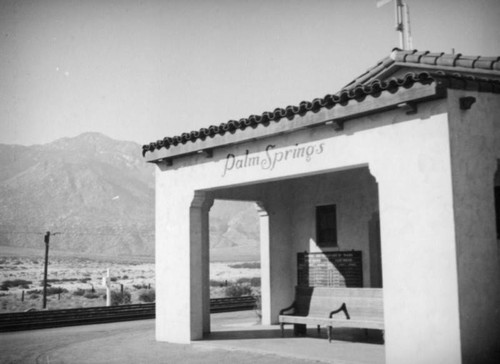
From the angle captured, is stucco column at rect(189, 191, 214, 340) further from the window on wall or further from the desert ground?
the desert ground

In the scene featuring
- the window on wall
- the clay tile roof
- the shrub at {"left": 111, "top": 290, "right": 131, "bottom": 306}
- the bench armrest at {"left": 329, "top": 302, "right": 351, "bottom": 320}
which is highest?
the clay tile roof

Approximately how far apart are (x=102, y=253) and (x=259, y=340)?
93579 mm

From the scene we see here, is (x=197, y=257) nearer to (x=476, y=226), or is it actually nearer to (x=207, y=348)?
(x=207, y=348)

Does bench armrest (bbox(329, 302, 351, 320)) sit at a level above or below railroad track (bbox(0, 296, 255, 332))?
above

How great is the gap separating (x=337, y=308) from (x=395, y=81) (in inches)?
203

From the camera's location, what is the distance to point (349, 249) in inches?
520

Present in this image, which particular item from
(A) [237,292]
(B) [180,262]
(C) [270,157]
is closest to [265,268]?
(B) [180,262]

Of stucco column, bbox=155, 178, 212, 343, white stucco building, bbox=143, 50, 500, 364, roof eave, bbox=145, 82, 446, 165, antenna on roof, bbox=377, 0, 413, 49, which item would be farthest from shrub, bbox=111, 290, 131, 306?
antenna on roof, bbox=377, 0, 413, 49

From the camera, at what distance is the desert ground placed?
3053 cm

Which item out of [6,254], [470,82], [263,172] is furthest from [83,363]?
[6,254]

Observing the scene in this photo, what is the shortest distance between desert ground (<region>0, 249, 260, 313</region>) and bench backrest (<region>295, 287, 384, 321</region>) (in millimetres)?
17446

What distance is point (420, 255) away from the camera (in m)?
8.03

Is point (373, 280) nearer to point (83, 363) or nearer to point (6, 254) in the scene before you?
point (83, 363)

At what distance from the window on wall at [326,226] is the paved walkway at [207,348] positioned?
209 cm
